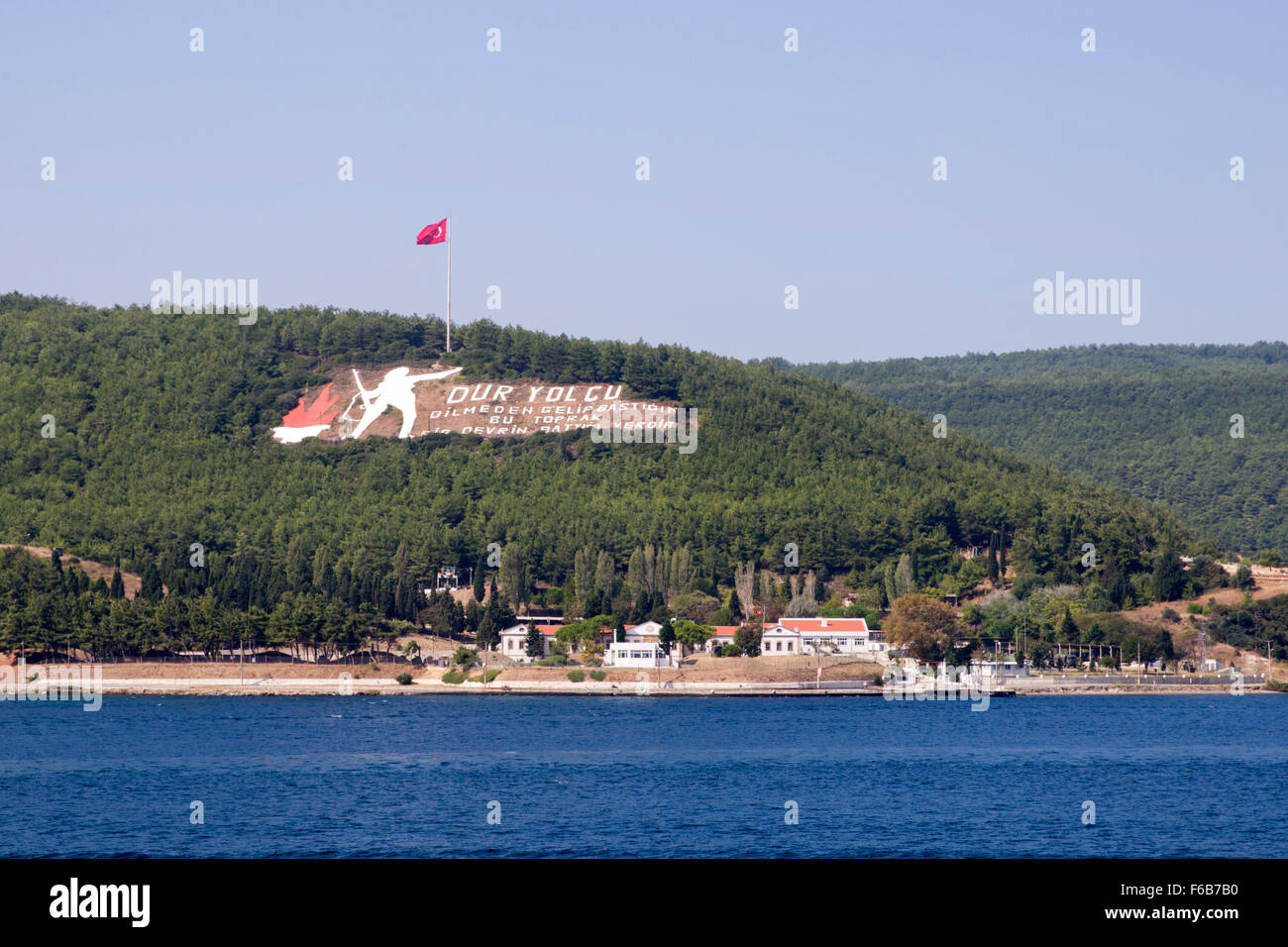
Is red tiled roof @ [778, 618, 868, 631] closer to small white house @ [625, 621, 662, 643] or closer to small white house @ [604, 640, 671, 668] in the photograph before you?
small white house @ [625, 621, 662, 643]

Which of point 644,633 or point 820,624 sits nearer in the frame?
point 644,633

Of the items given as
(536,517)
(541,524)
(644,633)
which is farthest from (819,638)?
(536,517)

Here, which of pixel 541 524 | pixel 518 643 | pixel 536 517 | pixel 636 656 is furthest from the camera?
pixel 536 517

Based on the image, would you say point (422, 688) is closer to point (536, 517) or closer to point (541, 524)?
point (541, 524)

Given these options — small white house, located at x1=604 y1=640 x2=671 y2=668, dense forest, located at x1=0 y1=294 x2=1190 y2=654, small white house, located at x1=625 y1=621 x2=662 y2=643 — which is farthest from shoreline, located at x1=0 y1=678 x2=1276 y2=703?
dense forest, located at x1=0 y1=294 x2=1190 y2=654

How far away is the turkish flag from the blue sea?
7724 centimetres

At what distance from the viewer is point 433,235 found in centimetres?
17288

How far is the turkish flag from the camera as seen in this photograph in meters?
172

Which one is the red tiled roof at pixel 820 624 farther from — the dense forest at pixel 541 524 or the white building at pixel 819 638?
the dense forest at pixel 541 524

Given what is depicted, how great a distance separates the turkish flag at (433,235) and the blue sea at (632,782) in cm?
7724

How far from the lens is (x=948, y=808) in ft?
196

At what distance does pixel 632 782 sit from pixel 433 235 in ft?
384

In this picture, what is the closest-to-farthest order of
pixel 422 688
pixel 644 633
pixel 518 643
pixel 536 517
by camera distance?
pixel 422 688, pixel 644 633, pixel 518 643, pixel 536 517
